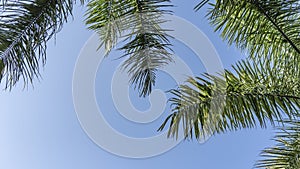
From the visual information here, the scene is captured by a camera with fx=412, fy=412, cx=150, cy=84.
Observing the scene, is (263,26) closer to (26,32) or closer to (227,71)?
(227,71)

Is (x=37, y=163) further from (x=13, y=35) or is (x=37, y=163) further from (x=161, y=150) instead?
(x=13, y=35)

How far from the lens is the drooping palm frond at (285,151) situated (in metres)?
4.38

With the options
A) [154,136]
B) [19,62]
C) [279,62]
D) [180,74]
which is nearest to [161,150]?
[154,136]

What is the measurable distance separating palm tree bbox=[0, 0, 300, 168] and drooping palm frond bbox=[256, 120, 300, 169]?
0.01 meters

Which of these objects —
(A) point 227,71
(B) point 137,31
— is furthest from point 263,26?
(B) point 137,31

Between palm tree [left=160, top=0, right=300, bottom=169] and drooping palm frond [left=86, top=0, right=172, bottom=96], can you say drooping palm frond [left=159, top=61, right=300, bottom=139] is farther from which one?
drooping palm frond [left=86, top=0, right=172, bottom=96]

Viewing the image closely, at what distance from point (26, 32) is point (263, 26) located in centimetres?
249

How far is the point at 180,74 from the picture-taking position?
527 centimetres

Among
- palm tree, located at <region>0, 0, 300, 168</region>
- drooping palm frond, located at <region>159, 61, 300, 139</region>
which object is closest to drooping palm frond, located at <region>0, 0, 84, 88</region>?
palm tree, located at <region>0, 0, 300, 168</region>

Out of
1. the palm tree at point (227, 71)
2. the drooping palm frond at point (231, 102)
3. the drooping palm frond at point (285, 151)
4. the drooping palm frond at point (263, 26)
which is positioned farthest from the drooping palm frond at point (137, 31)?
the drooping palm frond at point (285, 151)

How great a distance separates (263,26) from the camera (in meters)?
4.50

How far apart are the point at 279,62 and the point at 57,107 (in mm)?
4108

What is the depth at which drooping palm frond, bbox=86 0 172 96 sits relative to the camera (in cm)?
446

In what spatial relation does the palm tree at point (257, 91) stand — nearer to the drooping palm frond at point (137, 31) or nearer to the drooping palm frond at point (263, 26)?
the drooping palm frond at point (263, 26)
